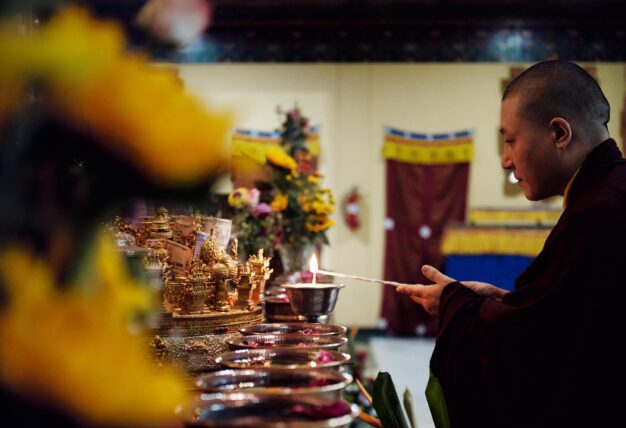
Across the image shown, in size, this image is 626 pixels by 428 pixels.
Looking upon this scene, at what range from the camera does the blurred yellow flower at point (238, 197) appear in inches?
133

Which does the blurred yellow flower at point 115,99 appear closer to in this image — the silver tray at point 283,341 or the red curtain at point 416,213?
the silver tray at point 283,341

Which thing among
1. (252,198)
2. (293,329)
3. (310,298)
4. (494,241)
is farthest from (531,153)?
(494,241)

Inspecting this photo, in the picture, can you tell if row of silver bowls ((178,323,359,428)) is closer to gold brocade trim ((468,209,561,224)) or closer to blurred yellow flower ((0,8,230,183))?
blurred yellow flower ((0,8,230,183))

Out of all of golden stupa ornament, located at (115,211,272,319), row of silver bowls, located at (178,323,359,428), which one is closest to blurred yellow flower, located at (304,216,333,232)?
golden stupa ornament, located at (115,211,272,319)

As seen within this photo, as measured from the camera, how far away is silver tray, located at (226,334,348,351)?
4.64 feet

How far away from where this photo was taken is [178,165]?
1.85 ft

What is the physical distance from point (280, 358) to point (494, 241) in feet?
22.3

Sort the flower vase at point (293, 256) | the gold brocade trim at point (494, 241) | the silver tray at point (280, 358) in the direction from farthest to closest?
the gold brocade trim at point (494, 241) < the flower vase at point (293, 256) < the silver tray at point (280, 358)

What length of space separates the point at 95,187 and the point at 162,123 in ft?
0.27

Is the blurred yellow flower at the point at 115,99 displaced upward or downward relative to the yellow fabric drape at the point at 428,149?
downward

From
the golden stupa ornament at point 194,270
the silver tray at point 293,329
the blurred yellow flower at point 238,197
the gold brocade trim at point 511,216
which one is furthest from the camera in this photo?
the gold brocade trim at point 511,216

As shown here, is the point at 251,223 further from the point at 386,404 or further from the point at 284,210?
the point at 386,404

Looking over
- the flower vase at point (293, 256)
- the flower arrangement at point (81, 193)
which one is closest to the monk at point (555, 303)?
the flower arrangement at point (81, 193)

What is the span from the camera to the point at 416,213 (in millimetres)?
9148
